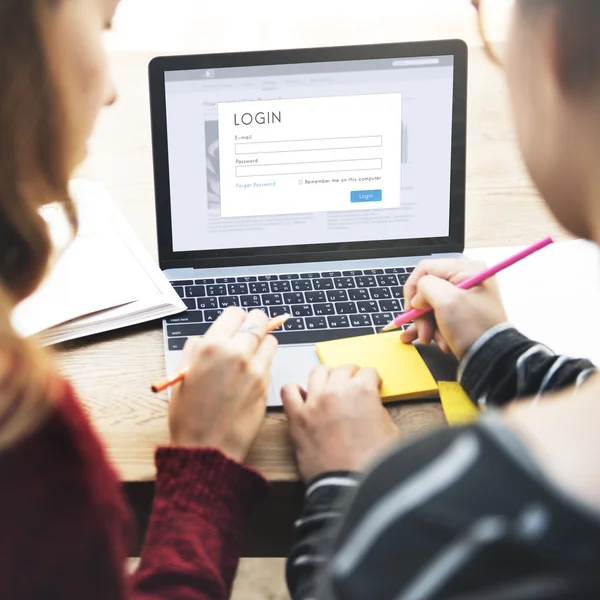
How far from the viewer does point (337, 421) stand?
2.37ft

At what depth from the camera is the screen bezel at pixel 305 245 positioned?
915 millimetres

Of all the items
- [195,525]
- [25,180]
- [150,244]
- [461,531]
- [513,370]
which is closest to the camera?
[461,531]

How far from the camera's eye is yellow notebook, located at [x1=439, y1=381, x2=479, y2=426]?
757mm

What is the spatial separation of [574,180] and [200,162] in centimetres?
50

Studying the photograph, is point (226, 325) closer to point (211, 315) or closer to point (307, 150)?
point (211, 315)

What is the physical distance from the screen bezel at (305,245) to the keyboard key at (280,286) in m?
0.04

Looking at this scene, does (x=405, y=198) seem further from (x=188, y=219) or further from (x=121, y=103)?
(x=121, y=103)

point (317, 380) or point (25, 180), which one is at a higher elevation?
point (25, 180)

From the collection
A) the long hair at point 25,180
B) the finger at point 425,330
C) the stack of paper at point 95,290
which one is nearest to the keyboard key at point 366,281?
the finger at point 425,330

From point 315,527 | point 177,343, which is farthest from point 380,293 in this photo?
point 315,527

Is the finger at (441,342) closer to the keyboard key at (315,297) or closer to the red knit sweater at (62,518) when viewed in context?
the keyboard key at (315,297)

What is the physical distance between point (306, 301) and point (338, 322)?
0.17ft

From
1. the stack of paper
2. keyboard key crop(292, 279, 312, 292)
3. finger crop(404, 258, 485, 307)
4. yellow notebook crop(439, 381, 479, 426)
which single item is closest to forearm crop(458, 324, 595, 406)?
yellow notebook crop(439, 381, 479, 426)

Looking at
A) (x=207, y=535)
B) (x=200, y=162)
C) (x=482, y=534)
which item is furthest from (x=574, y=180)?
(x=200, y=162)
